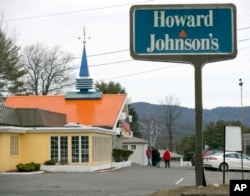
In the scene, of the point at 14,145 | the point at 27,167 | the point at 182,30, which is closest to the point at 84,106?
the point at 14,145

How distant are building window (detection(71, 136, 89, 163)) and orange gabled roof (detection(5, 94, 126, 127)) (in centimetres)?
1098

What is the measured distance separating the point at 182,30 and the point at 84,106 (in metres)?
37.3

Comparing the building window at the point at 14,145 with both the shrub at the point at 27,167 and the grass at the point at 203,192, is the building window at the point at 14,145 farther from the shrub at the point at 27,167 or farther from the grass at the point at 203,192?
the grass at the point at 203,192

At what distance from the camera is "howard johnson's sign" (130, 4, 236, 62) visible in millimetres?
14406

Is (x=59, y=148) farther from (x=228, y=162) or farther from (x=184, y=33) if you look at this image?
(x=184, y=33)

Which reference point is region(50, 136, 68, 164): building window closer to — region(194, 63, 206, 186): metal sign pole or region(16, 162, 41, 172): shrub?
region(16, 162, 41, 172): shrub

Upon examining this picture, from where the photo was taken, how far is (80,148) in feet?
121

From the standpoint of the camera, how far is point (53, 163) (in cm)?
3597

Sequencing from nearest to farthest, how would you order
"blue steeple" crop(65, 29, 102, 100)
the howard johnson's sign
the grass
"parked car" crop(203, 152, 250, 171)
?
1. the grass
2. the howard johnson's sign
3. "parked car" crop(203, 152, 250, 171)
4. "blue steeple" crop(65, 29, 102, 100)

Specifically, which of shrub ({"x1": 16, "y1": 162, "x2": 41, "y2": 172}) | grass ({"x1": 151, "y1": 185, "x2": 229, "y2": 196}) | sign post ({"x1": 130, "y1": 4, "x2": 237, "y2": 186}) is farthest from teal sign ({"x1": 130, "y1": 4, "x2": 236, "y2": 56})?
shrub ({"x1": 16, "y1": 162, "x2": 41, "y2": 172})

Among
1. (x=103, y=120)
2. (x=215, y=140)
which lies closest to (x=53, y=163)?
(x=103, y=120)

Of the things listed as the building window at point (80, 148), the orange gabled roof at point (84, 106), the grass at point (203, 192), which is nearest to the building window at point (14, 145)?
the building window at point (80, 148)

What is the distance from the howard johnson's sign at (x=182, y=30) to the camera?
47.3 feet

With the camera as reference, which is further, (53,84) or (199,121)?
(53,84)
